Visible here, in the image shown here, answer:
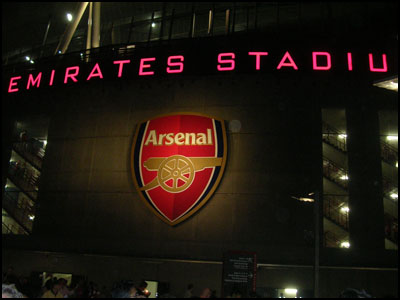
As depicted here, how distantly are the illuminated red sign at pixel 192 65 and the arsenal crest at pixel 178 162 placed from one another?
258cm

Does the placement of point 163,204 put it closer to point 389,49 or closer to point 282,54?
point 282,54

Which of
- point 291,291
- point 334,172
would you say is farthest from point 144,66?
point 291,291

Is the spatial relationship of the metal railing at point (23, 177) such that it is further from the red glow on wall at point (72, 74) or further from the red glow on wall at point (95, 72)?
the red glow on wall at point (95, 72)

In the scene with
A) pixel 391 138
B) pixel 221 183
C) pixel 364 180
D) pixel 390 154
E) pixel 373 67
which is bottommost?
pixel 221 183

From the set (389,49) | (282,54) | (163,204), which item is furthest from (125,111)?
(389,49)

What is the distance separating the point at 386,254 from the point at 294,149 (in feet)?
18.6

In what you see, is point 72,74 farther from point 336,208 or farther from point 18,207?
point 336,208

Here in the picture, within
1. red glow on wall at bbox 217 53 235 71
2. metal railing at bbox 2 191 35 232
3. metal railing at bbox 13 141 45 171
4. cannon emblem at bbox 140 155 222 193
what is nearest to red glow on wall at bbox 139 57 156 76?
red glow on wall at bbox 217 53 235 71

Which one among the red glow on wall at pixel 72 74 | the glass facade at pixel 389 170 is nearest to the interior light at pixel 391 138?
the glass facade at pixel 389 170

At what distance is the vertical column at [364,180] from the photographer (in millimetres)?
16781

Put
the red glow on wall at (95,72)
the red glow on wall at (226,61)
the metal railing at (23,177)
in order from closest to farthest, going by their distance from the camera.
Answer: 1. the red glow on wall at (226,61)
2. the red glow on wall at (95,72)
3. the metal railing at (23,177)

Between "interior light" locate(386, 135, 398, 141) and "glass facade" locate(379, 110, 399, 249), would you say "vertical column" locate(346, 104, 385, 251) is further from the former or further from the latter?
"interior light" locate(386, 135, 398, 141)

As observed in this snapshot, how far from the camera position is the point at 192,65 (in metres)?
19.6

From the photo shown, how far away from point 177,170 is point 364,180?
322 inches
